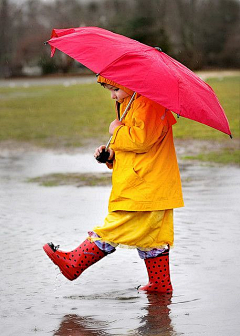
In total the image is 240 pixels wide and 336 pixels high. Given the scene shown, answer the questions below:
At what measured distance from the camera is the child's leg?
16.5 feet

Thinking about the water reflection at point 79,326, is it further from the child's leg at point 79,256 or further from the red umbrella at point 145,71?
the red umbrella at point 145,71

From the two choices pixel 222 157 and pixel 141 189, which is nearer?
pixel 141 189

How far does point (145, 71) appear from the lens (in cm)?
479

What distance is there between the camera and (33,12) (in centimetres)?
6644

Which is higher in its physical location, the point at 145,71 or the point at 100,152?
the point at 145,71

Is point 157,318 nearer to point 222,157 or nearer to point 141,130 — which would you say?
point 141,130

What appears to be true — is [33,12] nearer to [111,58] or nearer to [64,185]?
[64,185]

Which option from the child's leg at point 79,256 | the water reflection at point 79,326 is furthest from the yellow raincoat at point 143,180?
the water reflection at point 79,326

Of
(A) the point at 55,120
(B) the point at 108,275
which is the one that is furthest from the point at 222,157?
(A) the point at 55,120

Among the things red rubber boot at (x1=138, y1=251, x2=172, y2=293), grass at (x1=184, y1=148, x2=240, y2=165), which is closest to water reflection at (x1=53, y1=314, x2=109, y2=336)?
red rubber boot at (x1=138, y1=251, x2=172, y2=293)

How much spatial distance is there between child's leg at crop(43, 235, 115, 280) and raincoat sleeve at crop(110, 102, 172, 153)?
0.61 metres

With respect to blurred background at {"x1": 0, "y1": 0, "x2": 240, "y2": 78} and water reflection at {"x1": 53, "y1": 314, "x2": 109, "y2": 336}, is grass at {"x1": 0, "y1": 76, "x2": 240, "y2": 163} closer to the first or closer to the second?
water reflection at {"x1": 53, "y1": 314, "x2": 109, "y2": 336}

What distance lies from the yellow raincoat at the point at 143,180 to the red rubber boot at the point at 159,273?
4.8 inches

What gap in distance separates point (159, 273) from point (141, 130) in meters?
0.90
